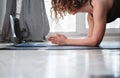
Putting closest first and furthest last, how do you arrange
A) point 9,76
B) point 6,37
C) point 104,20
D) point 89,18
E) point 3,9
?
point 9,76
point 104,20
point 89,18
point 6,37
point 3,9

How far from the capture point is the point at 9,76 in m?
0.71

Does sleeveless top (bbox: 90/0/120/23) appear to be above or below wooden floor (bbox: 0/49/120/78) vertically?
above

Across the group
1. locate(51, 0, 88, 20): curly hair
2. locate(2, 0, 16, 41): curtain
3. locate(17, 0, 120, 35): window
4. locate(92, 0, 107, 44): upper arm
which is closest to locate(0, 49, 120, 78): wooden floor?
locate(92, 0, 107, 44): upper arm

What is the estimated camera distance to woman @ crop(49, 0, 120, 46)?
1768 mm

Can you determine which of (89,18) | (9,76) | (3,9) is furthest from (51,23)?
(9,76)

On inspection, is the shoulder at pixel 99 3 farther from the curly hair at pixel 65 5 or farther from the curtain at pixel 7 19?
Answer: the curtain at pixel 7 19

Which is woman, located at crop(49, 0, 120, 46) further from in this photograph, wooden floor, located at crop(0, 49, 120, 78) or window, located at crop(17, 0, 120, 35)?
window, located at crop(17, 0, 120, 35)

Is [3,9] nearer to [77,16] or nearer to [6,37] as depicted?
[6,37]

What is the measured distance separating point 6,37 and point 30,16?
1.27 ft

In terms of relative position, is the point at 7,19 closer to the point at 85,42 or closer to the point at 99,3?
the point at 85,42

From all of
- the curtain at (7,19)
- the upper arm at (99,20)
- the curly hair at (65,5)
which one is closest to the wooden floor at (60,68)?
the upper arm at (99,20)

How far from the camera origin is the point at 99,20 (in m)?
1.76

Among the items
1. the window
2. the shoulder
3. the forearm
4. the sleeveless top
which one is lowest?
the forearm

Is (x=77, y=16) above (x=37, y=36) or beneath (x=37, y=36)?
above
